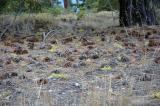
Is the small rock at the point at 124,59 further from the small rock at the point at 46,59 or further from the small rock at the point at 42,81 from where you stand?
the small rock at the point at 42,81

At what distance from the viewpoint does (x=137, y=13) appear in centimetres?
1341

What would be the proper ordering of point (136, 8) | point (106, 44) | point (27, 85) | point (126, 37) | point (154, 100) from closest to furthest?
point (154, 100)
point (27, 85)
point (106, 44)
point (126, 37)
point (136, 8)

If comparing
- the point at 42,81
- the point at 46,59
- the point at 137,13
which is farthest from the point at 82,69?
the point at 137,13

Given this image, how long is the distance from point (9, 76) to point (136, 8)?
6.61 meters

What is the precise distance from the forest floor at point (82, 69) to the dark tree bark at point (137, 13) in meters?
1.61

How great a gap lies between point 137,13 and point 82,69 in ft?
19.6

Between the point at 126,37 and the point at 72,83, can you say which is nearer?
the point at 72,83

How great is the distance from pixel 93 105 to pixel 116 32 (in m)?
6.77

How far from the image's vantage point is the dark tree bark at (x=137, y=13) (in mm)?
13328

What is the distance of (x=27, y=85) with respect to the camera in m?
6.75

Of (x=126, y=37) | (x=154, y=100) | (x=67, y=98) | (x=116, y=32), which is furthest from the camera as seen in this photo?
(x=116, y=32)

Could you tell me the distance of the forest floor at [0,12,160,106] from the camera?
19.1 ft

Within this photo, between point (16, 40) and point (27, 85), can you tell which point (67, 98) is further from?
point (16, 40)

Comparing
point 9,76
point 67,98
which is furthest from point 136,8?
point 67,98
